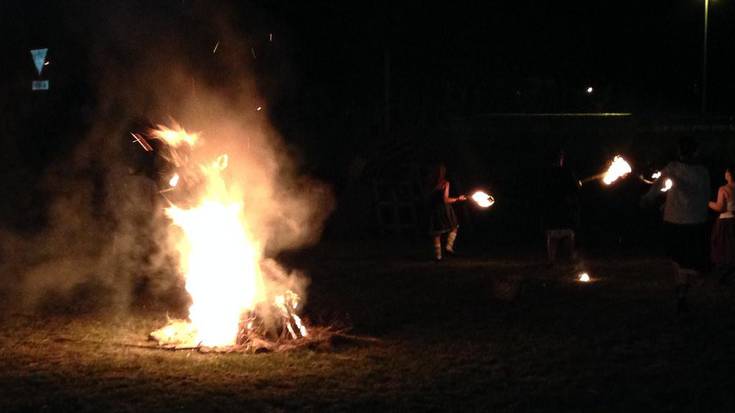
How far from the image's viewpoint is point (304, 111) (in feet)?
82.7

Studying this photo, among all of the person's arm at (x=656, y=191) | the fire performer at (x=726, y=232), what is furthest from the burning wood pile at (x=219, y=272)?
the fire performer at (x=726, y=232)

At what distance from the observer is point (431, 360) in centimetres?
763

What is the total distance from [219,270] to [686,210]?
4.87 metres

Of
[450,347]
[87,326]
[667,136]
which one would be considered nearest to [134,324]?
[87,326]

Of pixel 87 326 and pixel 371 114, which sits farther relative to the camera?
pixel 371 114

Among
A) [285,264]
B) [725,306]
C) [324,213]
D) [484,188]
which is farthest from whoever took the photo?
[484,188]

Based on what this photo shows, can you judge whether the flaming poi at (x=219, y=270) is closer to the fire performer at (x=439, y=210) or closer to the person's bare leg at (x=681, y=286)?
the person's bare leg at (x=681, y=286)

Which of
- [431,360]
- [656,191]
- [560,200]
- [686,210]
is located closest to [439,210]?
[560,200]

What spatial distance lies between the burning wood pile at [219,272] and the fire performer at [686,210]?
3.86 meters

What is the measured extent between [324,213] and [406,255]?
14.7 feet

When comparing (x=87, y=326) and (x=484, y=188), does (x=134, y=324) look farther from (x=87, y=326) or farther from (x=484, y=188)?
(x=484, y=188)

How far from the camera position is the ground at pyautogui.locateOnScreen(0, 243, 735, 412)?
6.31m

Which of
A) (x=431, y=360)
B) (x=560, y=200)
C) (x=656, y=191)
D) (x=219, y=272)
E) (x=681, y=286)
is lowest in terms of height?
(x=431, y=360)

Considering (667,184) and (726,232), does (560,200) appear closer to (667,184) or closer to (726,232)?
(726,232)
